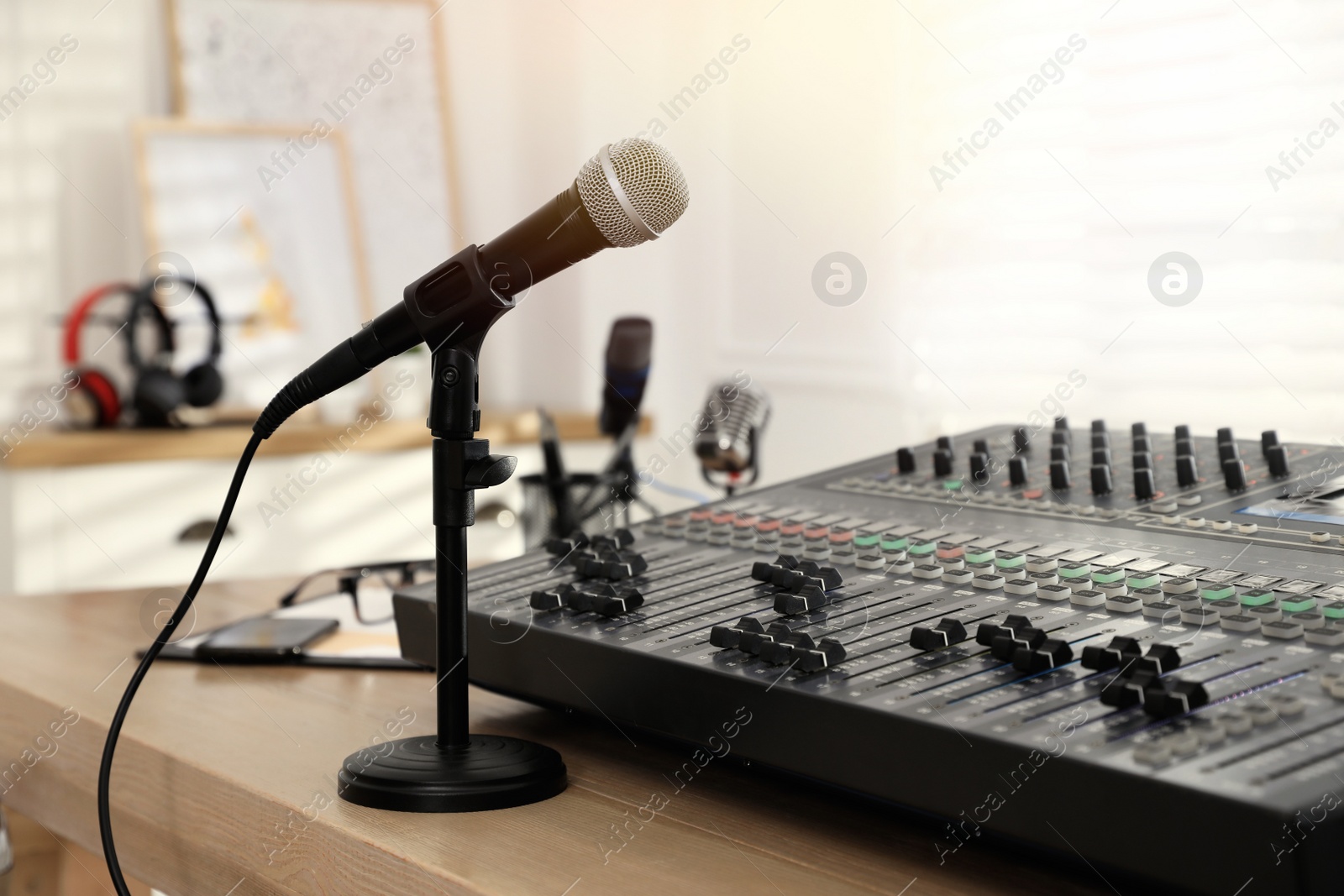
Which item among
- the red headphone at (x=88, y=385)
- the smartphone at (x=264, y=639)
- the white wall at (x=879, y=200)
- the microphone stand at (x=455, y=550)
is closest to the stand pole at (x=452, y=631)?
the microphone stand at (x=455, y=550)

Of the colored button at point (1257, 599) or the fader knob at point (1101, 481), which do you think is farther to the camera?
the fader knob at point (1101, 481)

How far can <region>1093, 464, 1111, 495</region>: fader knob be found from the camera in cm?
88

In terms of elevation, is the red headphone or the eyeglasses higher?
the red headphone

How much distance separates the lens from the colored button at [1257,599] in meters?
0.61

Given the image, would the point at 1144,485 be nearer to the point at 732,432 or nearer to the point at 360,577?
the point at 732,432

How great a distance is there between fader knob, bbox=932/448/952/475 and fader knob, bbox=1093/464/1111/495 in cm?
13

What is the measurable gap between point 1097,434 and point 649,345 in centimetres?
45

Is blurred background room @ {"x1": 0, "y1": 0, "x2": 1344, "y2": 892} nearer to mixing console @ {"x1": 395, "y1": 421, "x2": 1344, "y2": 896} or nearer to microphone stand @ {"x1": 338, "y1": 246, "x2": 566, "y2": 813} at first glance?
mixing console @ {"x1": 395, "y1": 421, "x2": 1344, "y2": 896}

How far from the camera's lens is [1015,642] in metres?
0.57

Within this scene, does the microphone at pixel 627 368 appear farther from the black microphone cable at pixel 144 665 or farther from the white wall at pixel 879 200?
the white wall at pixel 879 200

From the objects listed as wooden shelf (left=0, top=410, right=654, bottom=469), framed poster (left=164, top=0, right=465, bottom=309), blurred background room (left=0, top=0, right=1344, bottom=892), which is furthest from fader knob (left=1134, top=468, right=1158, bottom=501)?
framed poster (left=164, top=0, right=465, bottom=309)

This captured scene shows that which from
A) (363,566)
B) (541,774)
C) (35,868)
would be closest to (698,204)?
(363,566)

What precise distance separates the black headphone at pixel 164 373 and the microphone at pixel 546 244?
1.99m

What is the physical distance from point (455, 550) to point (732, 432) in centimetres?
63
